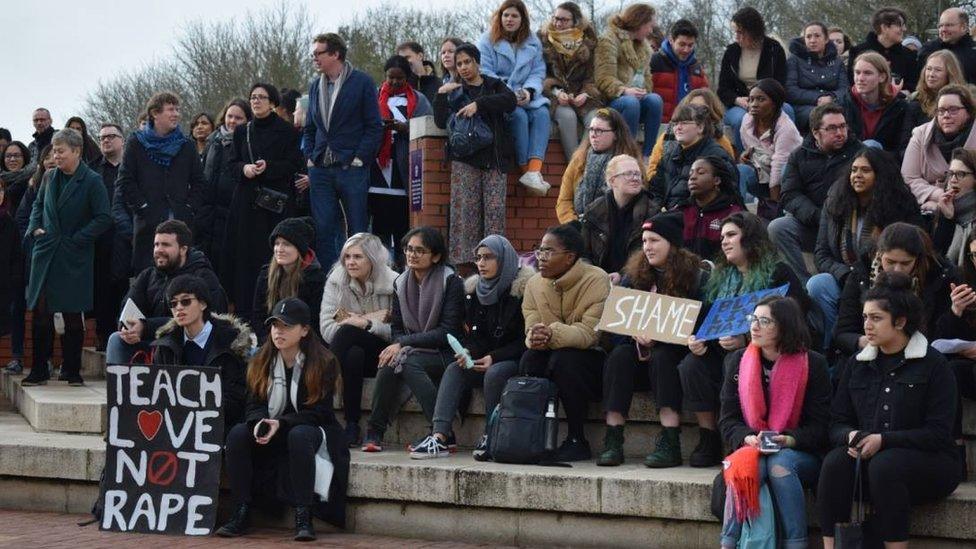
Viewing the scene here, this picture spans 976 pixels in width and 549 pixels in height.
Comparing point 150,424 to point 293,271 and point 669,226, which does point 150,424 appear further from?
point 669,226

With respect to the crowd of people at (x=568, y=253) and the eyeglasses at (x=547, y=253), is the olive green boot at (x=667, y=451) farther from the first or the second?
the eyeglasses at (x=547, y=253)

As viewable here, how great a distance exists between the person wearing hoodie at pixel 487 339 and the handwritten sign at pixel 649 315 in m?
0.83

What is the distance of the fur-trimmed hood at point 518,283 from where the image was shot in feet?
36.4

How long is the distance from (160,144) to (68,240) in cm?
112

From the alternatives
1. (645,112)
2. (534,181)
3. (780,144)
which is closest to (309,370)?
(534,181)

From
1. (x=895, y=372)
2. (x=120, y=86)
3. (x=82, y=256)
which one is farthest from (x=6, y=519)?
(x=120, y=86)

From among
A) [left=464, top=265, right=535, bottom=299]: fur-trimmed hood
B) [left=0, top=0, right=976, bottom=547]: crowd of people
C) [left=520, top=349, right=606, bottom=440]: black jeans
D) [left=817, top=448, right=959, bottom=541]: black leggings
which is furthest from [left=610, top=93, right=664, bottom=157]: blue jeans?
[left=817, top=448, right=959, bottom=541]: black leggings

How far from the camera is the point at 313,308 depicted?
475 inches

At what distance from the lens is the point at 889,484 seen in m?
8.41

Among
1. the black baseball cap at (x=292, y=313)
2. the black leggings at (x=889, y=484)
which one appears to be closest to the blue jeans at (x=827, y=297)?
the black leggings at (x=889, y=484)

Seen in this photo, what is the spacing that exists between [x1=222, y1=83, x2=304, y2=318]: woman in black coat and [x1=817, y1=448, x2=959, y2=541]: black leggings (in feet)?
22.2

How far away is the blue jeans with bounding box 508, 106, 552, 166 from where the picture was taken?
46.9 feet

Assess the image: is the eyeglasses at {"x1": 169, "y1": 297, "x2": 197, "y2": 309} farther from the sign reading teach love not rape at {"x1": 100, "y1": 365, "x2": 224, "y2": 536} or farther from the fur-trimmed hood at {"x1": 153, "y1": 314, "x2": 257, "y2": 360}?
the sign reading teach love not rape at {"x1": 100, "y1": 365, "x2": 224, "y2": 536}

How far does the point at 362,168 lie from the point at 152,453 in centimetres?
433
